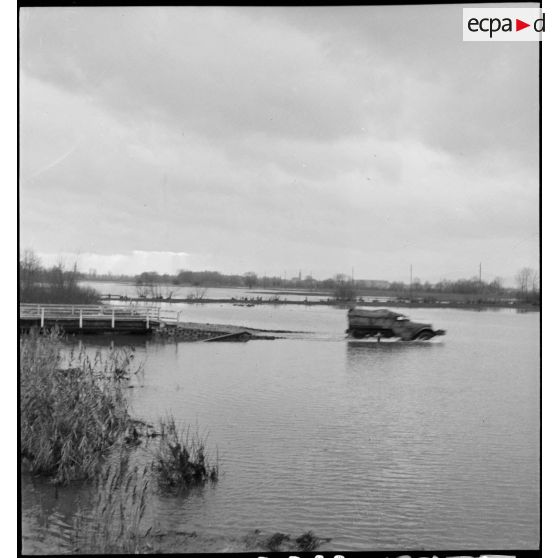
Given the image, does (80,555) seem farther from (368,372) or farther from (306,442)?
(368,372)

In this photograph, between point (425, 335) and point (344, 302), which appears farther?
point (425, 335)

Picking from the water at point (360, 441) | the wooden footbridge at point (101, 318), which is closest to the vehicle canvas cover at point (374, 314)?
the water at point (360, 441)

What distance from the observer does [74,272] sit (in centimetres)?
838

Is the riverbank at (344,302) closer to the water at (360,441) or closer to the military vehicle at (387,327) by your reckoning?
the water at (360,441)

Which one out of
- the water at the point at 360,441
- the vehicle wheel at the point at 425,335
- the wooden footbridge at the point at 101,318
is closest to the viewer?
the water at the point at 360,441

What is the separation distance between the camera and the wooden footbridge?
9.46m

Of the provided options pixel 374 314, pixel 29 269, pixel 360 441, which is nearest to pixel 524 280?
pixel 360 441

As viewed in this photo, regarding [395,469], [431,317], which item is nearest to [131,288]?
[395,469]

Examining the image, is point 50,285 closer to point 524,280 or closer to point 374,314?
point 524,280

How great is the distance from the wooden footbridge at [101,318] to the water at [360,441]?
32.2 inches

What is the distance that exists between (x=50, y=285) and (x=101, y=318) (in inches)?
213

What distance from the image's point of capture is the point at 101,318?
13.5m

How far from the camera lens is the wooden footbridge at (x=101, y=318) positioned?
9461 millimetres

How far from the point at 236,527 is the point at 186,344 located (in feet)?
33.8
